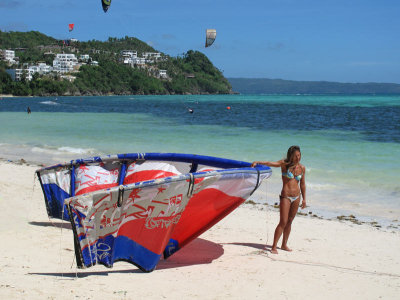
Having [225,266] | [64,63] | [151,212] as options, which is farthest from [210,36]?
[64,63]

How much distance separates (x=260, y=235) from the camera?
623 cm

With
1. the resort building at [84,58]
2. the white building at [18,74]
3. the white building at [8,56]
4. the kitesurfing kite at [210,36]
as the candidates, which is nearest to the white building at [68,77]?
the white building at [18,74]

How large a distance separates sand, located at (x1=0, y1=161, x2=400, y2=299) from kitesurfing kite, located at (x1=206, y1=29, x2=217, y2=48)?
→ 6.88m

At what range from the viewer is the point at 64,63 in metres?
154

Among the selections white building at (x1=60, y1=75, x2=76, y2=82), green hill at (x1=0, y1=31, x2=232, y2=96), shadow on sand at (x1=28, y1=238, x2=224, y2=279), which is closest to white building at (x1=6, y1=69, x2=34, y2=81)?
green hill at (x1=0, y1=31, x2=232, y2=96)

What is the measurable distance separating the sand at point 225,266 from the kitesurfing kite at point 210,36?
6880mm

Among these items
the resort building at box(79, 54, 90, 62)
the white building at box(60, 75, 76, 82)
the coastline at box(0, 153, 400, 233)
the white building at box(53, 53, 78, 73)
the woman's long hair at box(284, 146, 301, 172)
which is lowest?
the coastline at box(0, 153, 400, 233)

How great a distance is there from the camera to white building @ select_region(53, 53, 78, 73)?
151625 millimetres

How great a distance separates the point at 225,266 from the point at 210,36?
9271mm

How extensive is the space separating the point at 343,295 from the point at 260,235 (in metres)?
2.17

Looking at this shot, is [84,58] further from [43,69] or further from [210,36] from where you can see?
[210,36]

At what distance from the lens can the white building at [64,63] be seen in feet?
497

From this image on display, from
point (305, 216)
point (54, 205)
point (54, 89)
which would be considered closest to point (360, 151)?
point (305, 216)

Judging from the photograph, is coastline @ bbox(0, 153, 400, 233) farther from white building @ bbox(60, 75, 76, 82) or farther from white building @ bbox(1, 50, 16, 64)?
white building @ bbox(1, 50, 16, 64)
